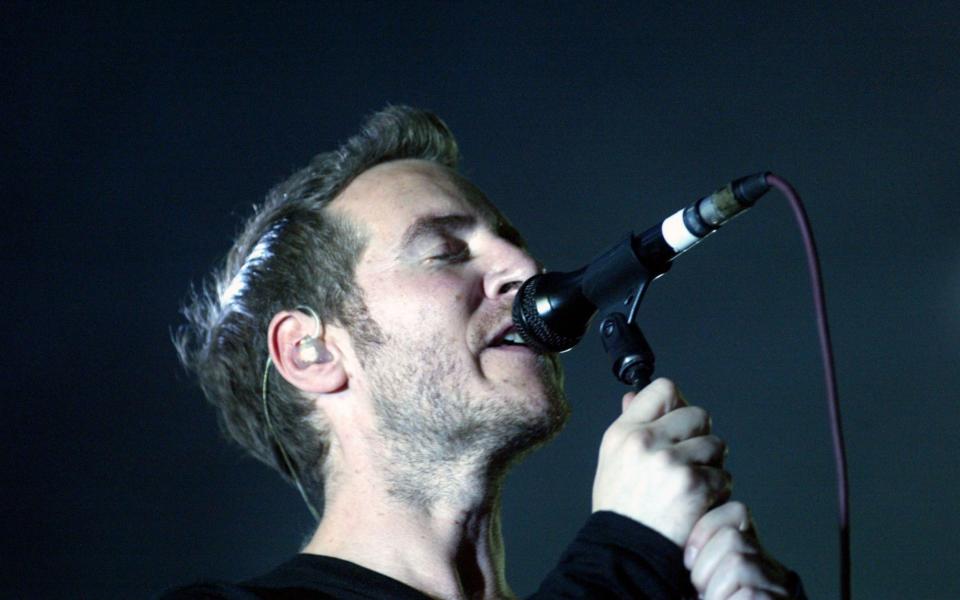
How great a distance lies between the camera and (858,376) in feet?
10.8

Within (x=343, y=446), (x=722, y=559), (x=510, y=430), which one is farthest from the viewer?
(x=343, y=446)

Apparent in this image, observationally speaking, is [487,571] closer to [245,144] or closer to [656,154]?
[245,144]

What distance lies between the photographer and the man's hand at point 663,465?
3.62 feet

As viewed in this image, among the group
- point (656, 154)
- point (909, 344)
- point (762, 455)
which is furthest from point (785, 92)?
point (762, 455)

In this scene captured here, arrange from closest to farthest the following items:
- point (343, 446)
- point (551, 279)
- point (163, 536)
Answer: point (551, 279) → point (343, 446) → point (163, 536)

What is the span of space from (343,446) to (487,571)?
0.34m

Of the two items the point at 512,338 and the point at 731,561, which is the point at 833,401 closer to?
the point at 731,561

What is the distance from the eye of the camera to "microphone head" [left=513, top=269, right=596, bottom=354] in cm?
140

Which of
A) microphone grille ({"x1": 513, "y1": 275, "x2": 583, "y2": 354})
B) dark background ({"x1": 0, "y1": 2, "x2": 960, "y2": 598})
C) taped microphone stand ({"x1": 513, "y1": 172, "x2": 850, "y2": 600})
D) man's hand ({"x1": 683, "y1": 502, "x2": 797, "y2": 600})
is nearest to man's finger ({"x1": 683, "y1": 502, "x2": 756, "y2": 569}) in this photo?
man's hand ({"x1": 683, "y1": 502, "x2": 797, "y2": 600})

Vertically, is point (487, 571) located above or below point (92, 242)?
below

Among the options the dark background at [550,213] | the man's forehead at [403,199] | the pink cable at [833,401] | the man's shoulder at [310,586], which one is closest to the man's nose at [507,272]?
the man's forehead at [403,199]

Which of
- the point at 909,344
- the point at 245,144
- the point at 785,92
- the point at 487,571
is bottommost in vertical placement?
the point at 487,571

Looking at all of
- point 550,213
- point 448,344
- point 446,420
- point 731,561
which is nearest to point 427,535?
point 446,420

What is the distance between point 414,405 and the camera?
62.9 inches
